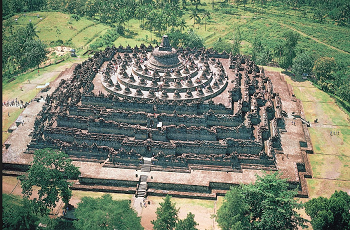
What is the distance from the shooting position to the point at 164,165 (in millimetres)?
56781

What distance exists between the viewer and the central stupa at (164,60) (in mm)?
74938

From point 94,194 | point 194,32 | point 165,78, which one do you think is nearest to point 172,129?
point 165,78

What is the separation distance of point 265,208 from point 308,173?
17.5 meters

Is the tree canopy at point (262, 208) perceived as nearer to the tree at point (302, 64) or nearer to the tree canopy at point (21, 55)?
the tree at point (302, 64)

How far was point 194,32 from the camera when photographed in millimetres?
106000

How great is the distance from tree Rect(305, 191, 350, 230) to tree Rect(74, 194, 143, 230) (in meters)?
21.7

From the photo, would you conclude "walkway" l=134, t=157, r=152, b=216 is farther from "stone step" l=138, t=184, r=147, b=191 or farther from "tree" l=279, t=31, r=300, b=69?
"tree" l=279, t=31, r=300, b=69

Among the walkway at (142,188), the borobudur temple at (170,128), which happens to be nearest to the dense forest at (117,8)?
the borobudur temple at (170,128)

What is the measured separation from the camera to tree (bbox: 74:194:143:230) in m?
40.8

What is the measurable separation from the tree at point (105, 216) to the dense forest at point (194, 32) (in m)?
55.4

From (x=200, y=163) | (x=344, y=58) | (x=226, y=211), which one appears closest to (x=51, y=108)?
(x=200, y=163)

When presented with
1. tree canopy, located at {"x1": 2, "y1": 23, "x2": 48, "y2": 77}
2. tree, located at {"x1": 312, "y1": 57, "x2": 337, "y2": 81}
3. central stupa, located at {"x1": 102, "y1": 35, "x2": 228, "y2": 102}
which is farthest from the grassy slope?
tree canopy, located at {"x1": 2, "y1": 23, "x2": 48, "y2": 77}

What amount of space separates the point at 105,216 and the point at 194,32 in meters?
75.0

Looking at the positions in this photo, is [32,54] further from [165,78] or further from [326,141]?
[326,141]
